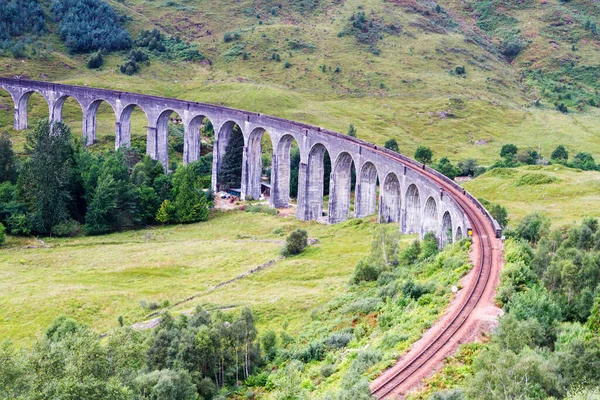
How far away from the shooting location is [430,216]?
6638 cm

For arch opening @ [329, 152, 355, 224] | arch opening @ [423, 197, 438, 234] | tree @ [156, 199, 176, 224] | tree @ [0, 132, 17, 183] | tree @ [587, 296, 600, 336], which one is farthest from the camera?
tree @ [156, 199, 176, 224]

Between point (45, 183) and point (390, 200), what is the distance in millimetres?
41504

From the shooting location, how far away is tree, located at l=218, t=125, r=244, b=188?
106 meters

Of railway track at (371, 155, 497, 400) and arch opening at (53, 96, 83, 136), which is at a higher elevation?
arch opening at (53, 96, 83, 136)

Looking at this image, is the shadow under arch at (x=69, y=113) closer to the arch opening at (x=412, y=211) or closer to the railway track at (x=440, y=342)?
the arch opening at (x=412, y=211)

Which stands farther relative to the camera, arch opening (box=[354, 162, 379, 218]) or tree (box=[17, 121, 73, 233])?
tree (box=[17, 121, 73, 233])

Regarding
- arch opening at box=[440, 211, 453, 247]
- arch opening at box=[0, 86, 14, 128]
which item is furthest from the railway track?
arch opening at box=[0, 86, 14, 128]

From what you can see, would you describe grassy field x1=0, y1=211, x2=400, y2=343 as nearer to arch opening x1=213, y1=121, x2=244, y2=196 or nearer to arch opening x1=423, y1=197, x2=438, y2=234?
arch opening x1=423, y1=197, x2=438, y2=234

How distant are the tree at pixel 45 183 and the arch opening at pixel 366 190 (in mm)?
35703

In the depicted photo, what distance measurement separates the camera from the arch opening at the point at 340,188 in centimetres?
8575

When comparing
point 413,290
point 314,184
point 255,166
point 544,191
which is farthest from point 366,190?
point 413,290

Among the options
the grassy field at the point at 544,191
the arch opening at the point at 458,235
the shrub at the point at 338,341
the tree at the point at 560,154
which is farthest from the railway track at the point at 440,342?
the tree at the point at 560,154

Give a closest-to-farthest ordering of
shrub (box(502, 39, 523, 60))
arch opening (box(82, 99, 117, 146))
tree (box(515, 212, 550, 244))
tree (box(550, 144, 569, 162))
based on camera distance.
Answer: tree (box(515, 212, 550, 244))
tree (box(550, 144, 569, 162))
arch opening (box(82, 99, 117, 146))
shrub (box(502, 39, 523, 60))

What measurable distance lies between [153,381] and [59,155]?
56.9m
